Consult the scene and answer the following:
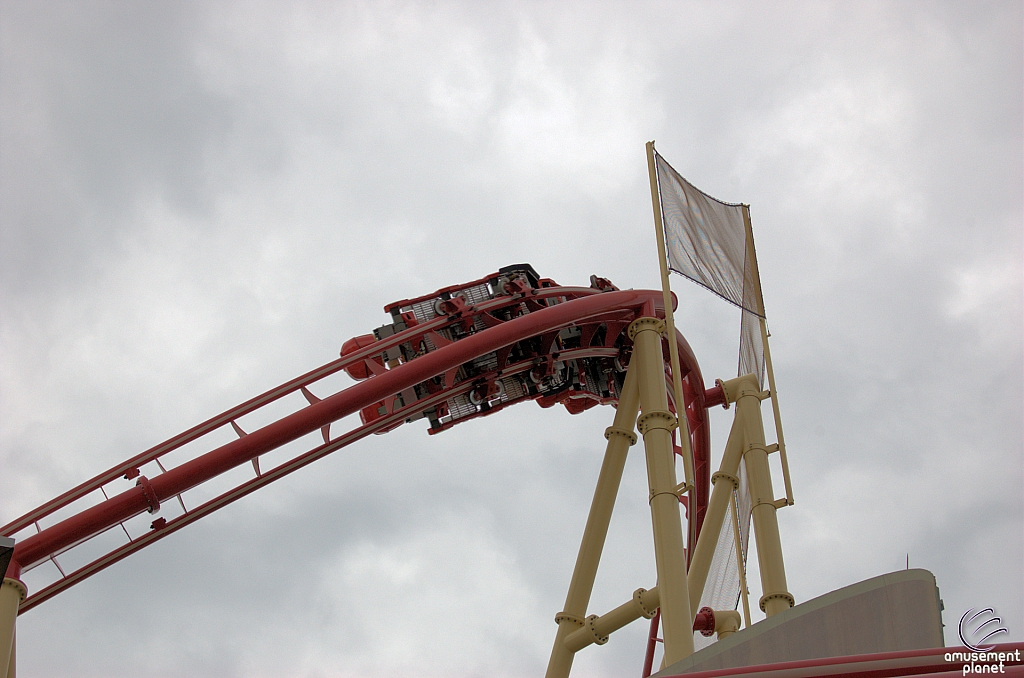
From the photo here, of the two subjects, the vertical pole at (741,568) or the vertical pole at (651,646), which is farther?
the vertical pole at (651,646)

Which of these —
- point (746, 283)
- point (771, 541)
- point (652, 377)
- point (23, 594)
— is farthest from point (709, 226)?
point (23, 594)

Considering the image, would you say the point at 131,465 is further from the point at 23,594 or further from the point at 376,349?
the point at 376,349

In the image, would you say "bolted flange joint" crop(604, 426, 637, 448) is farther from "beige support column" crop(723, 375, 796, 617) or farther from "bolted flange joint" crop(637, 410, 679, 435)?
"beige support column" crop(723, 375, 796, 617)

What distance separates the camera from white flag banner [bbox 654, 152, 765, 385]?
12609 millimetres

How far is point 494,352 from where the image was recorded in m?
13.2

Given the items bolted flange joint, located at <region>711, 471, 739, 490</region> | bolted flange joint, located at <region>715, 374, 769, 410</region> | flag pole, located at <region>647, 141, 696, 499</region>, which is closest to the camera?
flag pole, located at <region>647, 141, 696, 499</region>

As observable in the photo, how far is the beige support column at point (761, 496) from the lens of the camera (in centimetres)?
1152

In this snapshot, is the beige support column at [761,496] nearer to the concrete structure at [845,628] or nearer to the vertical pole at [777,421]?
the vertical pole at [777,421]

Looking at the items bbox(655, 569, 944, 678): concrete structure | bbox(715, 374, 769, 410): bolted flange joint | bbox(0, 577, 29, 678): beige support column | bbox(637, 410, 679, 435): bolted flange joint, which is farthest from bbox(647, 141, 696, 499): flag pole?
bbox(0, 577, 29, 678): beige support column

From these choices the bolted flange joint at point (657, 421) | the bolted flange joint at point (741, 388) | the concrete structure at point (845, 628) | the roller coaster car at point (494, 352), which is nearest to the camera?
the concrete structure at point (845, 628)

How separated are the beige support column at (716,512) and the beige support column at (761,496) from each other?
0.40 feet

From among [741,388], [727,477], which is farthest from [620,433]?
[741,388]

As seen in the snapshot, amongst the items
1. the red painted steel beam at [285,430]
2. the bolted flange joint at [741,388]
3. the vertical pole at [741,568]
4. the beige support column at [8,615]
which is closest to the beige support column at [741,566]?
the vertical pole at [741,568]

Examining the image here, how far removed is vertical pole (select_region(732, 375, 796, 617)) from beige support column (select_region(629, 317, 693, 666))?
103 centimetres
